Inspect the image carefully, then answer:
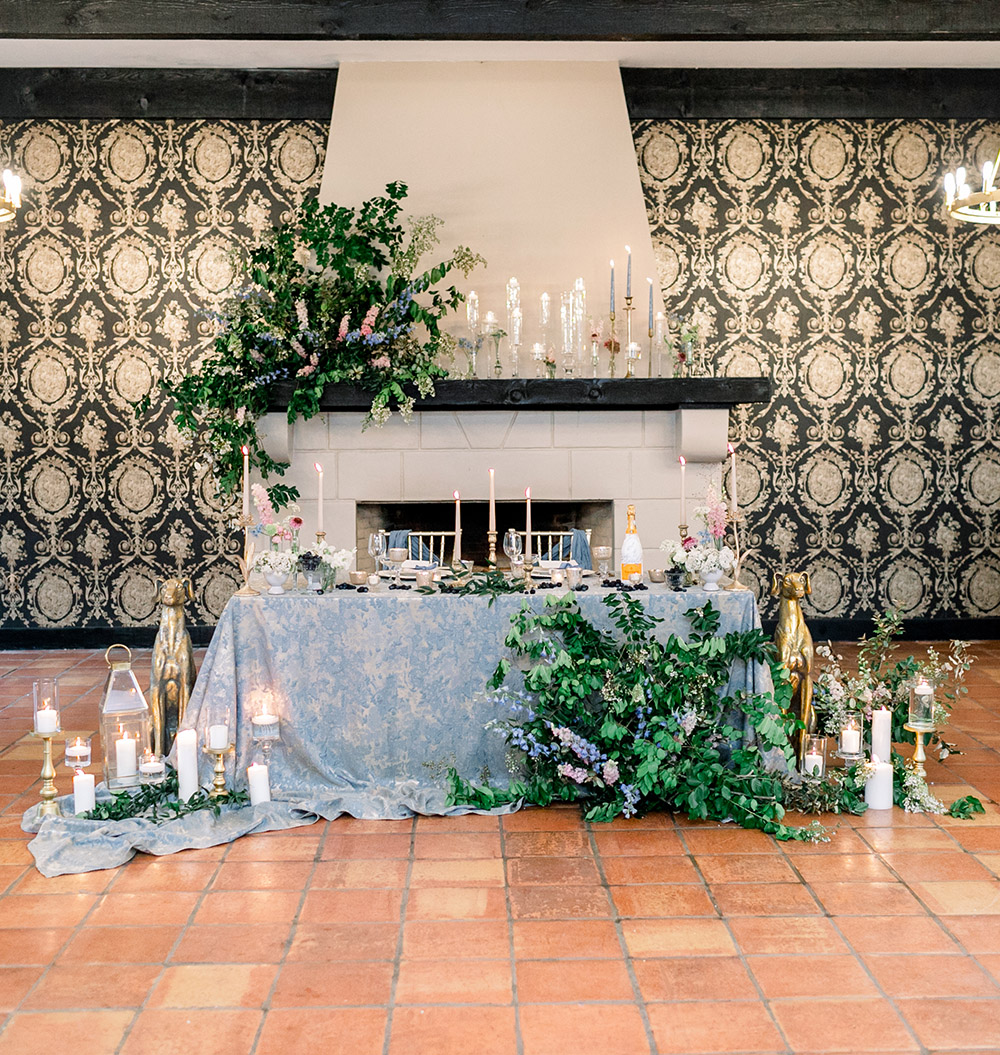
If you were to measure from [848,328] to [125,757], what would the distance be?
187 inches

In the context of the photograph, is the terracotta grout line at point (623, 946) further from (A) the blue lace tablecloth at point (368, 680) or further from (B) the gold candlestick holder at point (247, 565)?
(B) the gold candlestick holder at point (247, 565)

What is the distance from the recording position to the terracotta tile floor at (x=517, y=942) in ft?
7.43

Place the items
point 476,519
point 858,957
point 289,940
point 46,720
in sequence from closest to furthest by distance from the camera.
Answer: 1. point 858,957
2. point 289,940
3. point 46,720
4. point 476,519

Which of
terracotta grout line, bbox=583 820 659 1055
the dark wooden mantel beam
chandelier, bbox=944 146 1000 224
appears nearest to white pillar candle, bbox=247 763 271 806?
terracotta grout line, bbox=583 820 659 1055

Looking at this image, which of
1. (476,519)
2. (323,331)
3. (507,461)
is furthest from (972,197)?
(476,519)

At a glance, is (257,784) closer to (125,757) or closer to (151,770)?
(151,770)

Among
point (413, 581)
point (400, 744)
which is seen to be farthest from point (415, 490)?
point (400, 744)

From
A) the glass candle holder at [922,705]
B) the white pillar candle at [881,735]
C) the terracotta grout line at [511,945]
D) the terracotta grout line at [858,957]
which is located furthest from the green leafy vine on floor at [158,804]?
the glass candle holder at [922,705]

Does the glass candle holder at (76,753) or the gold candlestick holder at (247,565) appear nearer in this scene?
the glass candle holder at (76,753)

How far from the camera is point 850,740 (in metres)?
3.69

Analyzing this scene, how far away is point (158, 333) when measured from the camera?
6.20 meters

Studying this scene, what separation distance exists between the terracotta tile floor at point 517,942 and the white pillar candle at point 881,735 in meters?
0.22

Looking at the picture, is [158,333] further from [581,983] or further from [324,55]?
[581,983]

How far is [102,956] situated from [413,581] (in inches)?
69.7
